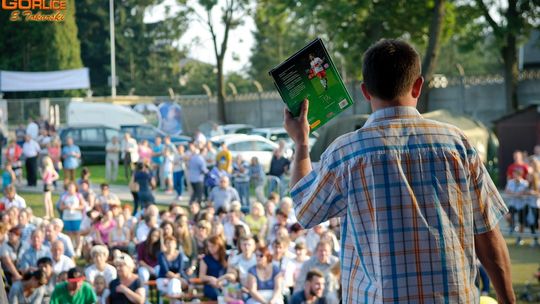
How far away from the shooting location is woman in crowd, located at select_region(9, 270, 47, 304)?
10141mm

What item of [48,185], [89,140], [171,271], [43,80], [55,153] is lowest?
[171,271]

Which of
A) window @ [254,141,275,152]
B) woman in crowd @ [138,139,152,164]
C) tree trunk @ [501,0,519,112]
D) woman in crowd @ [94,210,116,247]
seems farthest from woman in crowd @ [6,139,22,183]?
tree trunk @ [501,0,519,112]

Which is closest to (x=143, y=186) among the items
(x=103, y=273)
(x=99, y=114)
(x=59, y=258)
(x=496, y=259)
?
(x=59, y=258)

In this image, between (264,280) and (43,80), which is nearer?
(264,280)

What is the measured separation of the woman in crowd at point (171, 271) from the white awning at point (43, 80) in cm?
2136

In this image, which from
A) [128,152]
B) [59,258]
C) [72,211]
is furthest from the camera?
[128,152]

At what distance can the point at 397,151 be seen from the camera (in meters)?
2.65

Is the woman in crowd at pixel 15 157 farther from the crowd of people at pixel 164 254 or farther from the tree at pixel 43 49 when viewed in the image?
the crowd of people at pixel 164 254

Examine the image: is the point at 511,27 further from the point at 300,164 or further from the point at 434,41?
the point at 300,164

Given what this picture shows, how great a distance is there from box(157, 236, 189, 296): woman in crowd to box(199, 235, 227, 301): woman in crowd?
0.79ft

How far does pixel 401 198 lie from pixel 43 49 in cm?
2579

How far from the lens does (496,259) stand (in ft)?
9.19

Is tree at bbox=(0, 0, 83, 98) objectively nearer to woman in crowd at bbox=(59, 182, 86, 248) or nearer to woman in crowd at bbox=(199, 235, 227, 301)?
woman in crowd at bbox=(59, 182, 86, 248)

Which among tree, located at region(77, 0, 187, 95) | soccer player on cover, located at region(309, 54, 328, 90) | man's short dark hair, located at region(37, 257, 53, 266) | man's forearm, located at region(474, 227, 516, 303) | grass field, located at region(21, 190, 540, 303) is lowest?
grass field, located at region(21, 190, 540, 303)
